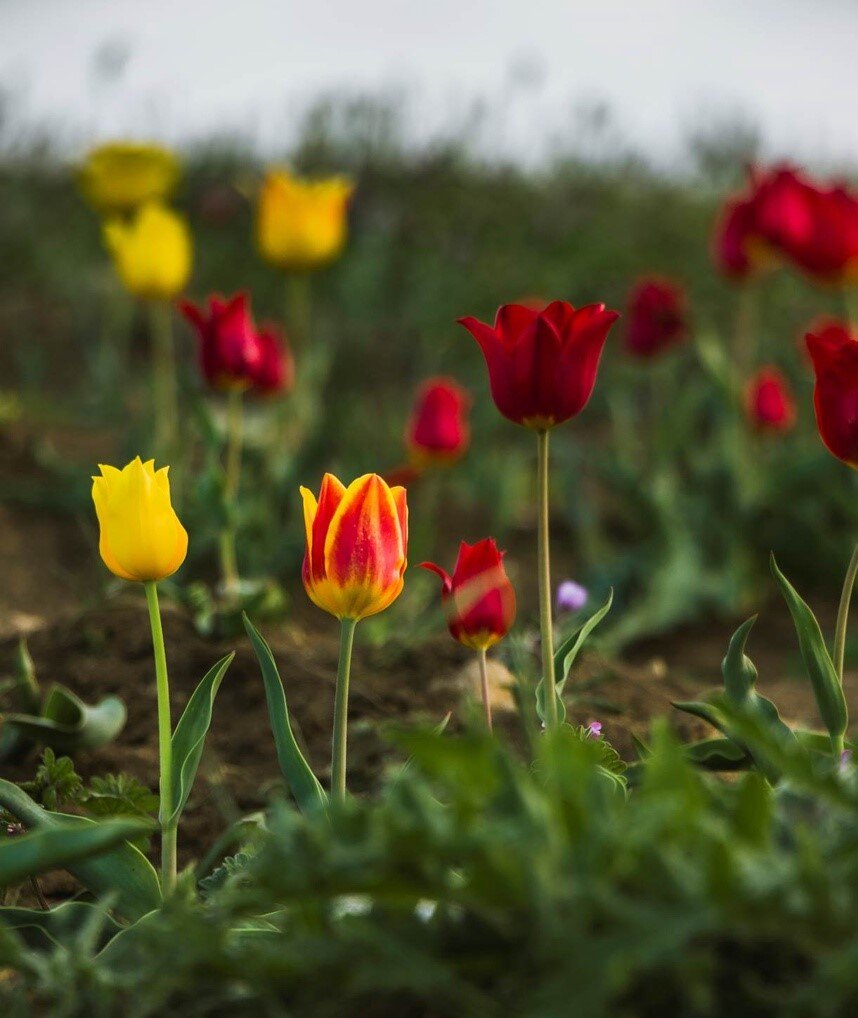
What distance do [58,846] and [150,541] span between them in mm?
413

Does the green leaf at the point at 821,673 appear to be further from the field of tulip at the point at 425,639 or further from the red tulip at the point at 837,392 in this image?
the red tulip at the point at 837,392

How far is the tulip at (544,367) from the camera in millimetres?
1474

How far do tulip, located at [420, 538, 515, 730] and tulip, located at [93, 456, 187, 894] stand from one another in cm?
30

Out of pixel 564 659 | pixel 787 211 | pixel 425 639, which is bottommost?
pixel 425 639

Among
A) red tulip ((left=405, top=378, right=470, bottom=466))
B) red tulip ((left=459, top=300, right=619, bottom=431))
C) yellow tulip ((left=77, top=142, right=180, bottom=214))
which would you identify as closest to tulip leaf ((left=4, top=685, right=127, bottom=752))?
red tulip ((left=459, top=300, right=619, bottom=431))

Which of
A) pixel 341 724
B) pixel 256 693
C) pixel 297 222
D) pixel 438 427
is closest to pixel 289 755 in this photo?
pixel 341 724

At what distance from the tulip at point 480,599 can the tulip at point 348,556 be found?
9 centimetres

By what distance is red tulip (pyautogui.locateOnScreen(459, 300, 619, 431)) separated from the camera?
1.48m

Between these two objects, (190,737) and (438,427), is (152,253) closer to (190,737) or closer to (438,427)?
(438,427)

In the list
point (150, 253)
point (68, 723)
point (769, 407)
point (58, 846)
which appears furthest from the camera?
point (769, 407)

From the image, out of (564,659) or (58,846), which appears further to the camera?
(564,659)

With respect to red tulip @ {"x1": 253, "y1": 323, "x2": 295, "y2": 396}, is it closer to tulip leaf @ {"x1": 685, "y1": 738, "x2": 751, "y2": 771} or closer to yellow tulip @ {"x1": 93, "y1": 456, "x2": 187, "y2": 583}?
yellow tulip @ {"x1": 93, "y1": 456, "x2": 187, "y2": 583}

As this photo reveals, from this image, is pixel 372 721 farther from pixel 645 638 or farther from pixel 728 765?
pixel 645 638

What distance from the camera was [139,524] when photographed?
4.93 feet
